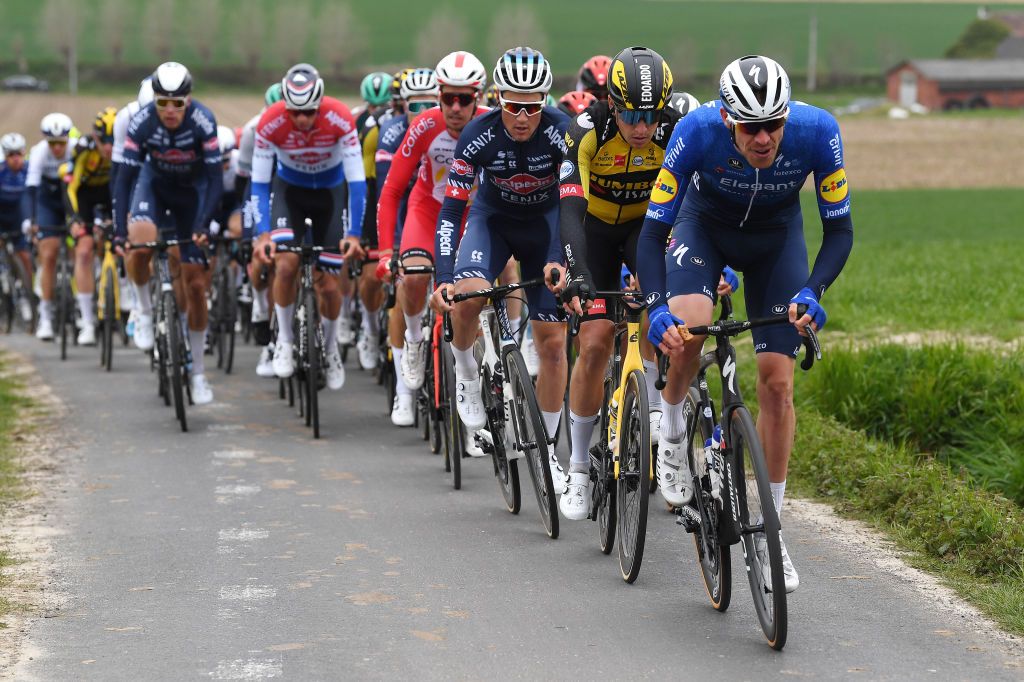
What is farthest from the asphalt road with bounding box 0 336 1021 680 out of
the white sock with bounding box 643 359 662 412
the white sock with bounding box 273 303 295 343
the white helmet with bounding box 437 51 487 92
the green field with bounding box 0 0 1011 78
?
the green field with bounding box 0 0 1011 78

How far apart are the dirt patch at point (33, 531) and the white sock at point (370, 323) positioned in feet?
8.23

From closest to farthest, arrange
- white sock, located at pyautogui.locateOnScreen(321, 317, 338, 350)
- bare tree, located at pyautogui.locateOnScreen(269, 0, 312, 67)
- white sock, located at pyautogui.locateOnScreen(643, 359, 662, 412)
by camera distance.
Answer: white sock, located at pyautogui.locateOnScreen(643, 359, 662, 412)
white sock, located at pyautogui.locateOnScreen(321, 317, 338, 350)
bare tree, located at pyautogui.locateOnScreen(269, 0, 312, 67)

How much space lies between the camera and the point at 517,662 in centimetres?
541

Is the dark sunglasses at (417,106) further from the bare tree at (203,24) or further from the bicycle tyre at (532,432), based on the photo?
the bare tree at (203,24)

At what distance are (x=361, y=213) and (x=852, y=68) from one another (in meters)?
135

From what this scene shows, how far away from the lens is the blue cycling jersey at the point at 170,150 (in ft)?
37.4

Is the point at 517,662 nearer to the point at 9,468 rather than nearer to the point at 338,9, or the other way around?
the point at 9,468

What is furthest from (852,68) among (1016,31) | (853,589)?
(853,589)

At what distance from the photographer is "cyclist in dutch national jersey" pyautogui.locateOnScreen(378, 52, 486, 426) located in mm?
9203

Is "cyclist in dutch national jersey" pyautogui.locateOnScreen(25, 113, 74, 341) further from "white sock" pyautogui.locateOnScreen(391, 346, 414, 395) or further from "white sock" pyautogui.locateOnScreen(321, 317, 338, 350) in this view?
"white sock" pyautogui.locateOnScreen(391, 346, 414, 395)

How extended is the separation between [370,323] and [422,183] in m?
2.85

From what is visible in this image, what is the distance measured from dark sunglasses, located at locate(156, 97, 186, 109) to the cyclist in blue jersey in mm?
3473

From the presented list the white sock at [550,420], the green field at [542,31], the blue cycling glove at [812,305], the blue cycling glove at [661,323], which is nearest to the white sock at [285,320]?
the white sock at [550,420]

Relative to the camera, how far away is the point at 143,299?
12.4m
